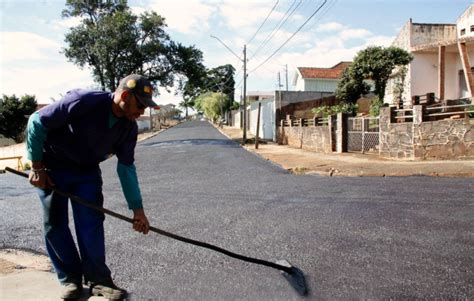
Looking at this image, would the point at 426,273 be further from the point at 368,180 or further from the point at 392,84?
the point at 392,84

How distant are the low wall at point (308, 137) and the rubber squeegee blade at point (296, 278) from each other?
14683mm

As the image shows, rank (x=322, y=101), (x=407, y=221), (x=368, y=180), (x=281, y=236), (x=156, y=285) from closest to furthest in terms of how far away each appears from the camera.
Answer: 1. (x=156, y=285)
2. (x=281, y=236)
3. (x=407, y=221)
4. (x=368, y=180)
5. (x=322, y=101)

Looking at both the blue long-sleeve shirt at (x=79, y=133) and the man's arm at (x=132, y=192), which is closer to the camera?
the blue long-sleeve shirt at (x=79, y=133)

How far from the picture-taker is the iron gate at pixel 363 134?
16.5 meters

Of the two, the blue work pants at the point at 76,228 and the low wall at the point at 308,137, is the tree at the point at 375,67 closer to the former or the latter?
the low wall at the point at 308,137

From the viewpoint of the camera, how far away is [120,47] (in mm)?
31547

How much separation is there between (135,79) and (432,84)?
21.8 metres

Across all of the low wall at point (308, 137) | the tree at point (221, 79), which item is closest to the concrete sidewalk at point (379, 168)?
the low wall at point (308, 137)

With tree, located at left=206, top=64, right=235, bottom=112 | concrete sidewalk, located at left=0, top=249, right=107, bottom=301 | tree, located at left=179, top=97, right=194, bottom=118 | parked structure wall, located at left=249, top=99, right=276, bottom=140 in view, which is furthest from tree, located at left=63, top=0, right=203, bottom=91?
tree, located at left=179, top=97, right=194, bottom=118

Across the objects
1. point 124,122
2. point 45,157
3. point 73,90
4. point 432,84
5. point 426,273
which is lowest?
point 426,273

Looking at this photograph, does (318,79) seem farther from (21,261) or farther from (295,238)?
(21,261)

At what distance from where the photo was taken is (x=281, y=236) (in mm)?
5391

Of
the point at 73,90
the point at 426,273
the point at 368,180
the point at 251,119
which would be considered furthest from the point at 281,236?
the point at 251,119

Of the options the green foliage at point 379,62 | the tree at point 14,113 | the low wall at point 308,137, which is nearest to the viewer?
the low wall at point 308,137
